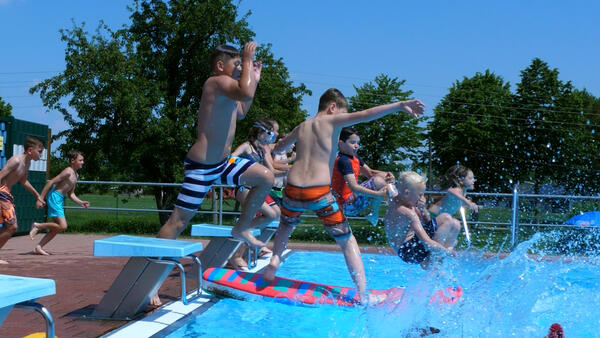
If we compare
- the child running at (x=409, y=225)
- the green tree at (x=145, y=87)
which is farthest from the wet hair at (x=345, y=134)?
the green tree at (x=145, y=87)

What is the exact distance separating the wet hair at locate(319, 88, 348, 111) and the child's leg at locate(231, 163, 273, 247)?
2.45ft

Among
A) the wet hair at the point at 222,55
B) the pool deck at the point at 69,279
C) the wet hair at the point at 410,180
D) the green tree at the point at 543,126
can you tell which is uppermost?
the green tree at the point at 543,126

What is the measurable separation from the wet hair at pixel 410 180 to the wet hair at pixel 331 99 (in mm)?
796

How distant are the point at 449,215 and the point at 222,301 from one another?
7.45ft

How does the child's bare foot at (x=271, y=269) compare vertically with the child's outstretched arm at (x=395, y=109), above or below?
below

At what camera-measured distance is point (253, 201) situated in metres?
4.35

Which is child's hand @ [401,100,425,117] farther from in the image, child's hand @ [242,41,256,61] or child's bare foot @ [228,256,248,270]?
child's bare foot @ [228,256,248,270]

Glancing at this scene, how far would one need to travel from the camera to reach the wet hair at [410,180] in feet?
15.7

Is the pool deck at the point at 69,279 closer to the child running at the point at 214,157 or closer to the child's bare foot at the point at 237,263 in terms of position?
the child's bare foot at the point at 237,263

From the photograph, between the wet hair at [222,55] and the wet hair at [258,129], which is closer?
the wet hair at [222,55]

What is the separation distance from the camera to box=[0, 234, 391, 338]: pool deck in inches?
150

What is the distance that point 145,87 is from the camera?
933 inches

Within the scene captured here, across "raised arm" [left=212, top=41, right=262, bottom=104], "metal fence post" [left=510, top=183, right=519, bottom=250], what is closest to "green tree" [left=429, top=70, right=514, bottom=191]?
"metal fence post" [left=510, top=183, right=519, bottom=250]

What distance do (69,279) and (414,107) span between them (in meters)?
4.16
